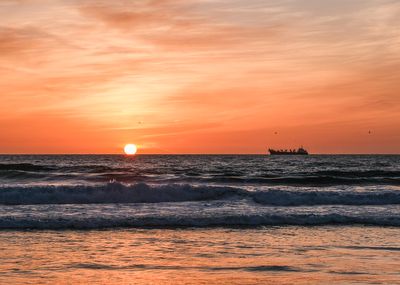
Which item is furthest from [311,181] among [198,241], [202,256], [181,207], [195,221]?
[202,256]

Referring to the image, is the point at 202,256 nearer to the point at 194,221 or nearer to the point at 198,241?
the point at 198,241

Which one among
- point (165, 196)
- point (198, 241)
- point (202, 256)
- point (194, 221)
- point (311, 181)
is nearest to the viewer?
point (202, 256)

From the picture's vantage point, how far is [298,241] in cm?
1430

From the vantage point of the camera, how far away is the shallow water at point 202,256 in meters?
10.1

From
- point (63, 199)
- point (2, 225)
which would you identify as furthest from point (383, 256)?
point (63, 199)

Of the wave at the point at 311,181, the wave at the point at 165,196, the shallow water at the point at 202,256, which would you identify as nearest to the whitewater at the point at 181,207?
the wave at the point at 165,196

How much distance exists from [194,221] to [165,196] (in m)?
9.62

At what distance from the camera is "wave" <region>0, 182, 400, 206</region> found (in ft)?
83.4

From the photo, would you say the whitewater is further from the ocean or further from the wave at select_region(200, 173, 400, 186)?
the wave at select_region(200, 173, 400, 186)

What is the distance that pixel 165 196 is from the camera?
27.3 metres

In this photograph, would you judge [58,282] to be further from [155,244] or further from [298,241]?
[298,241]

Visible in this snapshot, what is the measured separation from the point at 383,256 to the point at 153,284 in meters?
5.75

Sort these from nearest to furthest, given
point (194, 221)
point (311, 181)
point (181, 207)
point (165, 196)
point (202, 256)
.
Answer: point (202, 256) < point (194, 221) < point (181, 207) < point (165, 196) < point (311, 181)

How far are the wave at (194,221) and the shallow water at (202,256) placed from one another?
1.01m
